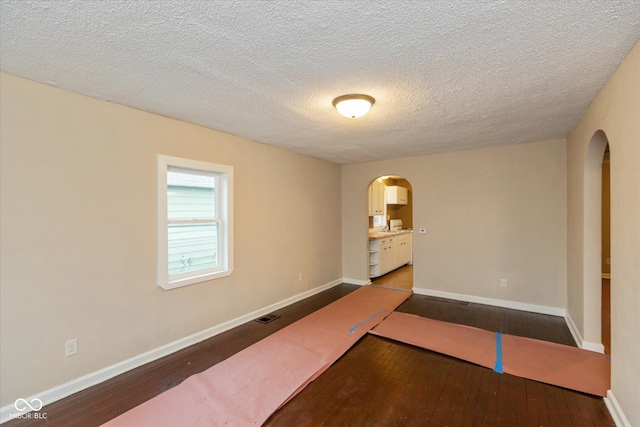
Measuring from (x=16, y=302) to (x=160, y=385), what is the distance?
3.94 ft

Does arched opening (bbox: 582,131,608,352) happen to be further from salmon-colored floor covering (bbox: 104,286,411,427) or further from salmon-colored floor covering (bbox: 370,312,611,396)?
salmon-colored floor covering (bbox: 104,286,411,427)

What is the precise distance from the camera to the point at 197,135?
10.3 feet

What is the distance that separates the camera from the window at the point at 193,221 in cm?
284

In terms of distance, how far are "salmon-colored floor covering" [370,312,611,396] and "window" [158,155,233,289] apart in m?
2.11

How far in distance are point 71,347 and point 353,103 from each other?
302 centimetres

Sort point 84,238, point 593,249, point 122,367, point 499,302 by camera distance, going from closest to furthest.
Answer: point 84,238 → point 122,367 → point 593,249 → point 499,302

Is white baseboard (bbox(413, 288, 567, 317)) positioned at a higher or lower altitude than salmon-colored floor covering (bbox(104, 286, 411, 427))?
higher

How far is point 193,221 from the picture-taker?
3176 mm

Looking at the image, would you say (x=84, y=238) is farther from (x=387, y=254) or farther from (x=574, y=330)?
(x=387, y=254)

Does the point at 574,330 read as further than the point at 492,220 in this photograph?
No

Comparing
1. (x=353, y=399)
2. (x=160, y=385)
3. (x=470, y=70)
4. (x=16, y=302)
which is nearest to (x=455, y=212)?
(x=470, y=70)

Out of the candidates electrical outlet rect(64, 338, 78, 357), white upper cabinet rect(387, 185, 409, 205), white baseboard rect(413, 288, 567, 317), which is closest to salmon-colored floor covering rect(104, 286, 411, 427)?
electrical outlet rect(64, 338, 78, 357)

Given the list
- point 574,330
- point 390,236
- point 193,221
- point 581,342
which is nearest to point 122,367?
point 193,221

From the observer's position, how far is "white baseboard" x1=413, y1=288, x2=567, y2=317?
12.9 ft
